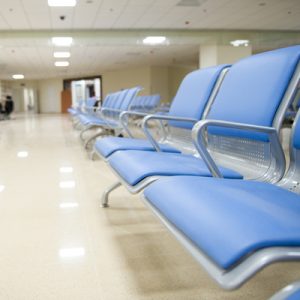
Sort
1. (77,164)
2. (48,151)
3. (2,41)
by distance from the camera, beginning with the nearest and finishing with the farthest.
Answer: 1. (77,164)
2. (48,151)
3. (2,41)

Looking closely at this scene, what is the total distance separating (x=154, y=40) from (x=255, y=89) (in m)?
12.0

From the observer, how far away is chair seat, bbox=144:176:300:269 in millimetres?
711

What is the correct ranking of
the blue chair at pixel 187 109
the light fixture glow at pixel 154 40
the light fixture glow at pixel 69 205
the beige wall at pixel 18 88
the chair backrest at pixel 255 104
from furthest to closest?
1. the beige wall at pixel 18 88
2. the light fixture glow at pixel 154 40
3. the light fixture glow at pixel 69 205
4. the blue chair at pixel 187 109
5. the chair backrest at pixel 255 104

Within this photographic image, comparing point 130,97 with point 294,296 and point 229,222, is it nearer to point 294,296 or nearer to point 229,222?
point 229,222

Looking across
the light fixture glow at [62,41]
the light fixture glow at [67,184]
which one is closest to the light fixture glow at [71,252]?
the light fixture glow at [67,184]

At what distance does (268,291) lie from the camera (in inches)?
55.6

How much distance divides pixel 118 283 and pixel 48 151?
4.23 metres

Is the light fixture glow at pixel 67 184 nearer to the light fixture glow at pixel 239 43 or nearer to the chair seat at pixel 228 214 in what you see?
the chair seat at pixel 228 214

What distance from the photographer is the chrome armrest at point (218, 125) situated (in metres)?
1.30

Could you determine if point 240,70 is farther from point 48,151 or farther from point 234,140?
point 48,151

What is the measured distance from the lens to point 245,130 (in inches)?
62.2

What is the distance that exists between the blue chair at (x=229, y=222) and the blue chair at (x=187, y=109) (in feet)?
3.03

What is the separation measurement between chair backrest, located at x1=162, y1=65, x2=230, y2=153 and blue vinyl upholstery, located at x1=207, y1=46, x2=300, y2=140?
201 millimetres

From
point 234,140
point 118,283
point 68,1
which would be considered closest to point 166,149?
point 234,140
